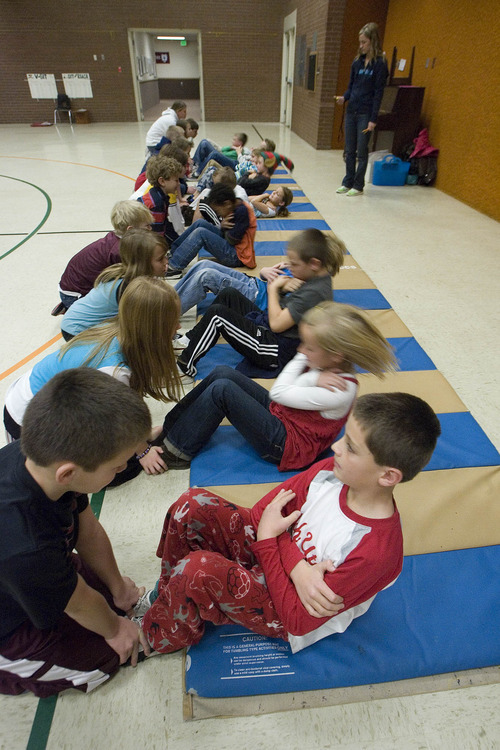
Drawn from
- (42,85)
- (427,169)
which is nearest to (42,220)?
(427,169)

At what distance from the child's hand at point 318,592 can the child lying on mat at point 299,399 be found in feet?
2.34

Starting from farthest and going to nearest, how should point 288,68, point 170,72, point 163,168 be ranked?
point 170,72 → point 288,68 → point 163,168

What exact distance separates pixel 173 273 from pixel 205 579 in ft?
10.5

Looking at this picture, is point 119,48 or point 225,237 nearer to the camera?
point 225,237

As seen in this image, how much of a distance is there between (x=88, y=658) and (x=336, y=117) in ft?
35.1

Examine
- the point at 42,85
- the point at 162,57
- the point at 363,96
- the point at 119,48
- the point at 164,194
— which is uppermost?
the point at 162,57

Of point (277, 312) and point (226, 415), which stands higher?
point (277, 312)

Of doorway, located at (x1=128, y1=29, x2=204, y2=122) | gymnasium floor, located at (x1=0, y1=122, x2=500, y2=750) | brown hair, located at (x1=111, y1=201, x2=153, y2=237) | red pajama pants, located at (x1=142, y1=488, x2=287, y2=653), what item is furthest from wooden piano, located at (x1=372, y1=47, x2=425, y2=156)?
doorway, located at (x1=128, y1=29, x2=204, y2=122)

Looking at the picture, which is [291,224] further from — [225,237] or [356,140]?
[356,140]

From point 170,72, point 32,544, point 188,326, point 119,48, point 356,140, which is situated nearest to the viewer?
point 32,544

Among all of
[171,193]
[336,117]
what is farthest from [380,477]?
[336,117]

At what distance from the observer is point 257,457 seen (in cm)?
210

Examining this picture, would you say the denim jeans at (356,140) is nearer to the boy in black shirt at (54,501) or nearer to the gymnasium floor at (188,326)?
the gymnasium floor at (188,326)

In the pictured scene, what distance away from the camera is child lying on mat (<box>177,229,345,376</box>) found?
235 centimetres
